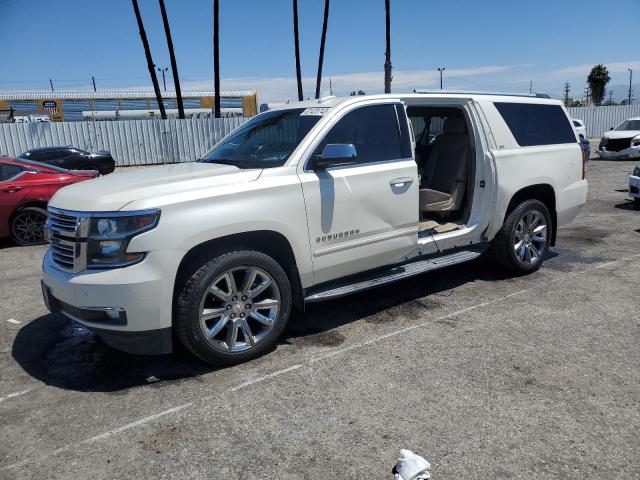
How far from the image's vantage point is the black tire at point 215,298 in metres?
3.43

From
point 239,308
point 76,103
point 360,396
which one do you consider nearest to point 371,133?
point 239,308

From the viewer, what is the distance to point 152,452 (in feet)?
9.05

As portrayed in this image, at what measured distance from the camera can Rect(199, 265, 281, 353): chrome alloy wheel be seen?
3.58 metres

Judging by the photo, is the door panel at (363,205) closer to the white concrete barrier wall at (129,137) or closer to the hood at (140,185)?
A: the hood at (140,185)

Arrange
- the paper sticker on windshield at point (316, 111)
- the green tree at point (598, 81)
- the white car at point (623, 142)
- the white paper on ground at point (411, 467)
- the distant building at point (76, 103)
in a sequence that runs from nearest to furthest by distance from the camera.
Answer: the white paper on ground at point (411, 467) < the paper sticker on windshield at point (316, 111) < the white car at point (623, 142) < the distant building at point (76, 103) < the green tree at point (598, 81)

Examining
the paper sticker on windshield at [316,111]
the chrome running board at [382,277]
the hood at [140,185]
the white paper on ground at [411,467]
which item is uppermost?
the paper sticker on windshield at [316,111]

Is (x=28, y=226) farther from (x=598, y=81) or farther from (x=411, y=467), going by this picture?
(x=598, y=81)

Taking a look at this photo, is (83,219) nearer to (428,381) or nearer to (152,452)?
(152,452)

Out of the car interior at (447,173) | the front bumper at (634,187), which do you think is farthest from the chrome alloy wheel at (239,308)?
the front bumper at (634,187)

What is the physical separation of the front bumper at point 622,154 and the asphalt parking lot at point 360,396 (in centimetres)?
1625

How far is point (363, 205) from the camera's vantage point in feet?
13.8

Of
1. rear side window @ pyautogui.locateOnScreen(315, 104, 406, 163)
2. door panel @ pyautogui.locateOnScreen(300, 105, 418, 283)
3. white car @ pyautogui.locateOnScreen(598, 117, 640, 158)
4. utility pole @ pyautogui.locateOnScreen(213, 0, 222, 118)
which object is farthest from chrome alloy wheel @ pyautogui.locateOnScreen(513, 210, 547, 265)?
utility pole @ pyautogui.locateOnScreen(213, 0, 222, 118)

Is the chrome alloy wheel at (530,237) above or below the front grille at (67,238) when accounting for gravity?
below

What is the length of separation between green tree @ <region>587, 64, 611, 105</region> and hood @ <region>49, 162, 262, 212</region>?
57274 mm
